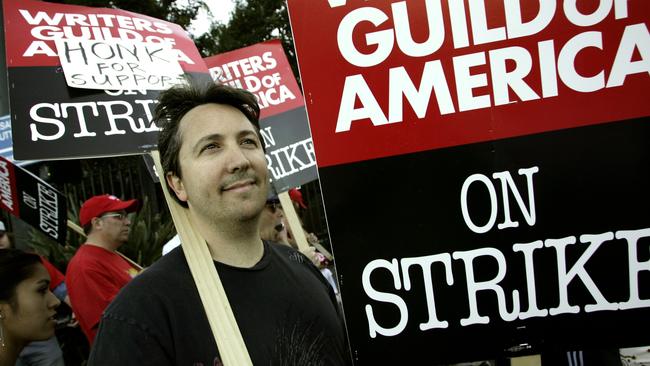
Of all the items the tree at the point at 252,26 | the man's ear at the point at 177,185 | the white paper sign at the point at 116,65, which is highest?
the tree at the point at 252,26

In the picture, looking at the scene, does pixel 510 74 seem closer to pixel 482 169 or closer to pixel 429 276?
pixel 482 169

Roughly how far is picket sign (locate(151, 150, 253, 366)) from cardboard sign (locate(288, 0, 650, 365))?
302 mm

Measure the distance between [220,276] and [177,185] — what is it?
1.11ft

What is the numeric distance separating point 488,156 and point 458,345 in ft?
1.68

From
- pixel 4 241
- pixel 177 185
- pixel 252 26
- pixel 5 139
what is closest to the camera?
pixel 177 185

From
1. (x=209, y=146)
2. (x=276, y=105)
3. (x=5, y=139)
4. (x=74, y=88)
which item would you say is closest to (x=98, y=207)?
(x=276, y=105)

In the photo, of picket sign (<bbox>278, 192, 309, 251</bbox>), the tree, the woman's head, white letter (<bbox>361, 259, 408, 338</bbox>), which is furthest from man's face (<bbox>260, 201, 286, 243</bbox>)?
the tree

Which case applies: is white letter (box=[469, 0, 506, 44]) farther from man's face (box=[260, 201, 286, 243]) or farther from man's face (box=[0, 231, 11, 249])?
man's face (box=[0, 231, 11, 249])

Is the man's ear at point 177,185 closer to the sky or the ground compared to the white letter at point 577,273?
closer to the sky

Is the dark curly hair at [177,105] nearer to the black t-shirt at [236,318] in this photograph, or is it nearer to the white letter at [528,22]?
the black t-shirt at [236,318]

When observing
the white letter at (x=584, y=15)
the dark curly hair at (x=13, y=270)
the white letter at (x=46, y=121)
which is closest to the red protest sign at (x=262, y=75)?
the dark curly hair at (x=13, y=270)

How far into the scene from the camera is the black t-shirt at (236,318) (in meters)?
1.38

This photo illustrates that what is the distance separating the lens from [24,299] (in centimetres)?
270

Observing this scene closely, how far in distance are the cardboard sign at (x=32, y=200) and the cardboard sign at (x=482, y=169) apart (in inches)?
114
